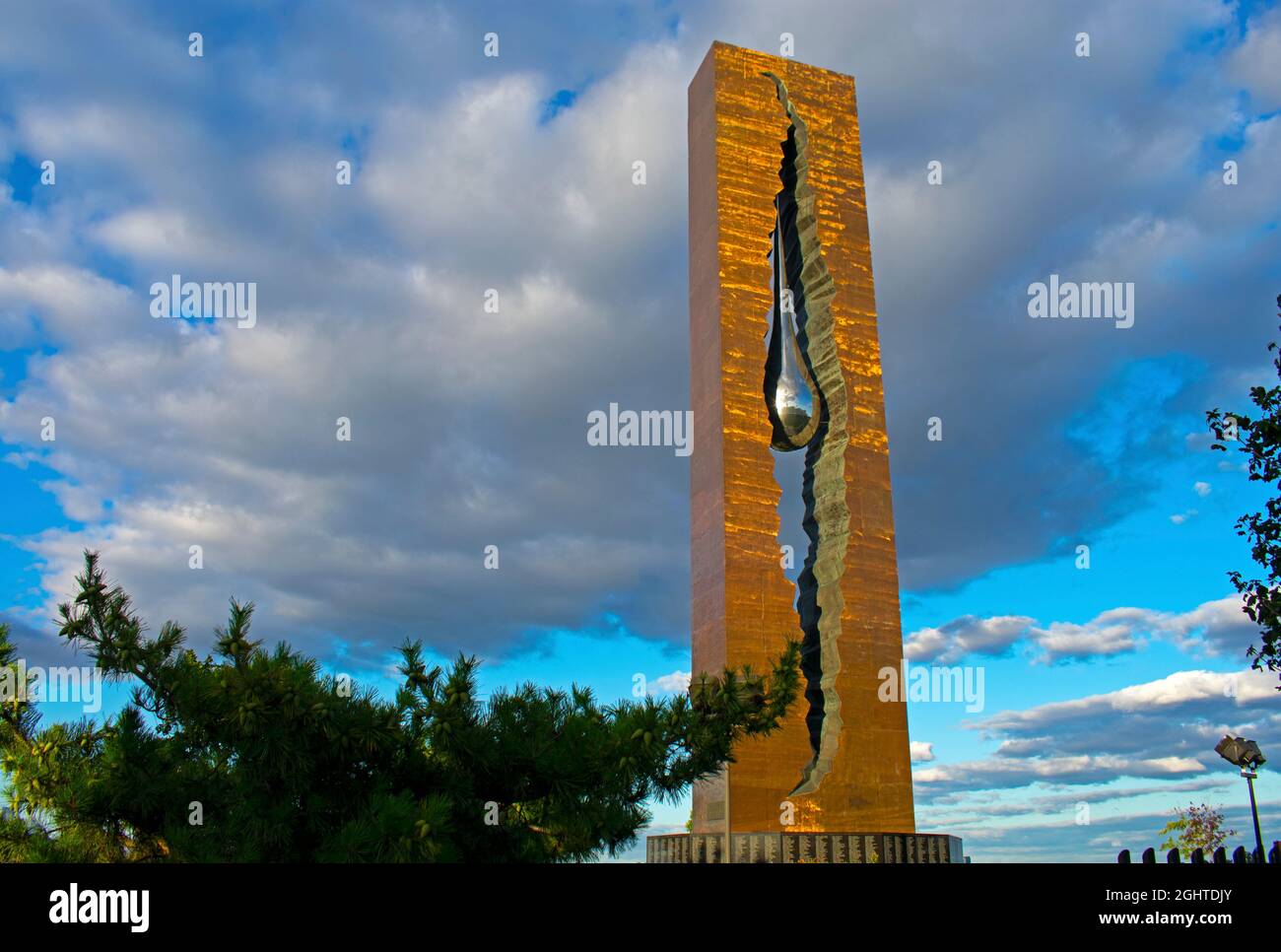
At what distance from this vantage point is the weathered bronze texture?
14766 millimetres

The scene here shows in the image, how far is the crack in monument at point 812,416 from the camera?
15.6 meters

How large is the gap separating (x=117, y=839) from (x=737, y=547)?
1060 centimetres

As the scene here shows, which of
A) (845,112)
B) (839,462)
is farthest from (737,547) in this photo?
(845,112)

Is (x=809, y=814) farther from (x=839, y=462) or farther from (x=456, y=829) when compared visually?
(x=456, y=829)

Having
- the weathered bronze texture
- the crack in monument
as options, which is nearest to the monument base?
the weathered bronze texture

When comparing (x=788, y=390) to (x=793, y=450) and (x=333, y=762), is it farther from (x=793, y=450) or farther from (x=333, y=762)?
(x=333, y=762)

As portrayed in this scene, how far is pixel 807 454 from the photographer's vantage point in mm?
17250

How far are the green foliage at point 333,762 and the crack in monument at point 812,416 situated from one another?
9974 mm

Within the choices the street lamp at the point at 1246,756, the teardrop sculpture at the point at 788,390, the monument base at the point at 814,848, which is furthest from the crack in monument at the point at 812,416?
the street lamp at the point at 1246,756

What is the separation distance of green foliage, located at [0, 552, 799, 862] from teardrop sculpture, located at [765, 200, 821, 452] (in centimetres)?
1120

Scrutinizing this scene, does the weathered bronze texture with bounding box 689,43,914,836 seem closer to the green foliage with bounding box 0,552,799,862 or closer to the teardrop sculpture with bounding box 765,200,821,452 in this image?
the teardrop sculpture with bounding box 765,200,821,452

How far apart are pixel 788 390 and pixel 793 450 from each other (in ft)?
3.60
